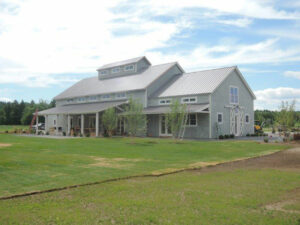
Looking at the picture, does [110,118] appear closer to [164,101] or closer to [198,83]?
[164,101]

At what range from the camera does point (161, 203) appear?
20.8ft

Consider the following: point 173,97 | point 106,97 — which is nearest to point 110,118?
point 173,97

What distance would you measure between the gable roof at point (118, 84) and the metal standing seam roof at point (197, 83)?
7.97 feet

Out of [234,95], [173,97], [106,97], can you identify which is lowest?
[173,97]

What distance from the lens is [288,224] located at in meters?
5.18

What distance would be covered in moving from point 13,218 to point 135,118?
20.6 metres

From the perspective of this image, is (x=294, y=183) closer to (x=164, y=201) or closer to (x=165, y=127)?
(x=164, y=201)

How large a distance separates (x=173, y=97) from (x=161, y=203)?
24.6 m

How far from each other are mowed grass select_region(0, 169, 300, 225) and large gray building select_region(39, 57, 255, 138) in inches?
661

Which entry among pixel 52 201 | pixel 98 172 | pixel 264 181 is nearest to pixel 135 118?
pixel 98 172

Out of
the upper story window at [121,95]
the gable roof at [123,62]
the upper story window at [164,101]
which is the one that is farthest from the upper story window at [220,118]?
the gable roof at [123,62]

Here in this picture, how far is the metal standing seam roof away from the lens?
97.0 ft

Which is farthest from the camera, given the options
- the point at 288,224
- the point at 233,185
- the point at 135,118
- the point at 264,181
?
the point at 135,118

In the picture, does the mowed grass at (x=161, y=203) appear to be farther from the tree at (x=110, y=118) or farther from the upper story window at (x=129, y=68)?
the upper story window at (x=129, y=68)
